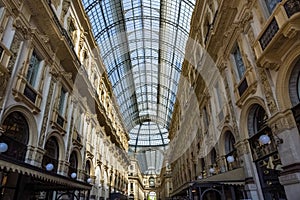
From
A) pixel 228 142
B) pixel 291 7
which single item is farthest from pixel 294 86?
pixel 228 142

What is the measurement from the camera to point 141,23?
3122cm

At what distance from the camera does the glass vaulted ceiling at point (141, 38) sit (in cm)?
2577

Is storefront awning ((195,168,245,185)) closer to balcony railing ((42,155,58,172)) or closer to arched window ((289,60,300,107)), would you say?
arched window ((289,60,300,107))

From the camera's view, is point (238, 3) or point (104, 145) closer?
point (238, 3)

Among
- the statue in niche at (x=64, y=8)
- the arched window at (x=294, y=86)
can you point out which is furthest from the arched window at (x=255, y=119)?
the statue in niche at (x=64, y=8)

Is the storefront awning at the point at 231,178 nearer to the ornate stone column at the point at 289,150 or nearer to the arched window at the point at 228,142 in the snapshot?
the arched window at the point at 228,142

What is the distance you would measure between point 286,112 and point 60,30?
12131mm

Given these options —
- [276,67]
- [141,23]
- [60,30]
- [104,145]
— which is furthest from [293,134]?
[141,23]

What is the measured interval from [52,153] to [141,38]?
25.4 m

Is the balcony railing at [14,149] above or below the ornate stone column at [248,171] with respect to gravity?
above

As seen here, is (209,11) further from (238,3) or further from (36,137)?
(36,137)

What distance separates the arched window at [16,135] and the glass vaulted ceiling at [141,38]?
1573cm

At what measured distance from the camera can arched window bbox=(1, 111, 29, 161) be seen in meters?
9.15

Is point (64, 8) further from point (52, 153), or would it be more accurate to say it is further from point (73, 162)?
point (73, 162)
